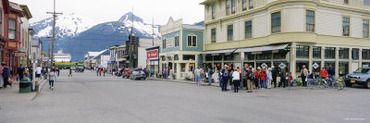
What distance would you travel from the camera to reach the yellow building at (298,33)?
22.2 m

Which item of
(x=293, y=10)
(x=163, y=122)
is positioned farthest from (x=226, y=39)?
(x=163, y=122)

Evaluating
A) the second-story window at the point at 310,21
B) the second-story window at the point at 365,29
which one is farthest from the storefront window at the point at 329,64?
the second-story window at the point at 365,29

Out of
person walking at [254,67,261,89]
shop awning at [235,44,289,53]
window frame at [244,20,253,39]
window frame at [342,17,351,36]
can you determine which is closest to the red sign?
window frame at [244,20,253,39]

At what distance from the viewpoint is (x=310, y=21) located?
22.7 metres

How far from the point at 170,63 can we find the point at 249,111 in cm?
2892

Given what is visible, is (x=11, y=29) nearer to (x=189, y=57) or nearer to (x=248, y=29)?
(x=189, y=57)

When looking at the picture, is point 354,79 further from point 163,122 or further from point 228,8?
point 163,122

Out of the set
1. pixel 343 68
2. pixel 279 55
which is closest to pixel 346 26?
pixel 343 68

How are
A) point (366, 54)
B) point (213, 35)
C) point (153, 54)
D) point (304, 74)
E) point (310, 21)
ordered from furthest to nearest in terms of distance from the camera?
point (153, 54)
point (213, 35)
point (366, 54)
point (310, 21)
point (304, 74)

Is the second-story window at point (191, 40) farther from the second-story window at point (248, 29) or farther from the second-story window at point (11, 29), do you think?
the second-story window at point (11, 29)

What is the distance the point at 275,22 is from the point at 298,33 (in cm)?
221

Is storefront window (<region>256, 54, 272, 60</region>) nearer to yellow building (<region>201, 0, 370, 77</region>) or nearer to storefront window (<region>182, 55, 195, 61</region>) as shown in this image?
yellow building (<region>201, 0, 370, 77</region>)

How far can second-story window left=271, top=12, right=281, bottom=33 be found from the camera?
912 inches

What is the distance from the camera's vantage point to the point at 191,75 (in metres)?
31.5
